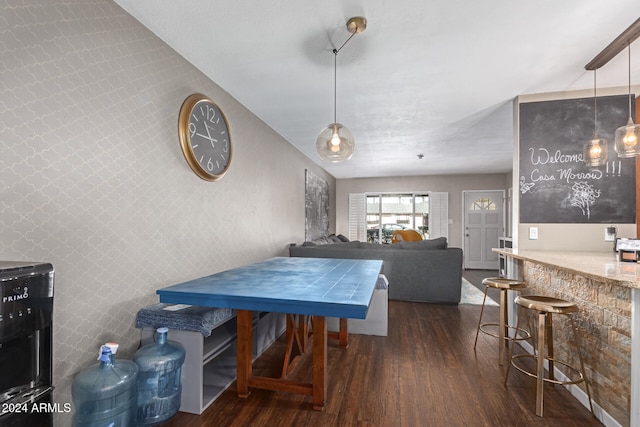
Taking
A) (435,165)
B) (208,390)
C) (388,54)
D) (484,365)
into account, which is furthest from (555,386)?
(435,165)

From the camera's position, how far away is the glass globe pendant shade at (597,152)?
2.52 meters

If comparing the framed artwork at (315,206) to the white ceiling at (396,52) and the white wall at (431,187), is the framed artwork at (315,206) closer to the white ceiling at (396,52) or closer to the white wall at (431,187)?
the white wall at (431,187)

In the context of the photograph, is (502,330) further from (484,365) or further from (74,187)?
(74,187)

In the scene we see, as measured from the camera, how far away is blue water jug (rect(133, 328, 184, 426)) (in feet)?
5.48

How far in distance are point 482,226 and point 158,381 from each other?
7642 millimetres

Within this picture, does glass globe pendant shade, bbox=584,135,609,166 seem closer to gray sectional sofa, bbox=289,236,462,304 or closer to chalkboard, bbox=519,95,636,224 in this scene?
chalkboard, bbox=519,95,636,224

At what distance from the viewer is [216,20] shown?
1.96 m

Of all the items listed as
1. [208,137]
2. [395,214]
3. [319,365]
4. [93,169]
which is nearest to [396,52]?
[208,137]

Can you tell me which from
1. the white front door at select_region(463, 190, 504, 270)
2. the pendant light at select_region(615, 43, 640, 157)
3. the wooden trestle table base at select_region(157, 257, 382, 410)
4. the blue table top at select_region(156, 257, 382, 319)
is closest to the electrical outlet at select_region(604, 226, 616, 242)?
the pendant light at select_region(615, 43, 640, 157)

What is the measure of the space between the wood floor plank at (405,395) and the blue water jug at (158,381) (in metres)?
0.13

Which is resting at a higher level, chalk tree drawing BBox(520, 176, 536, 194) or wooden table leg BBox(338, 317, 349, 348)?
chalk tree drawing BBox(520, 176, 536, 194)

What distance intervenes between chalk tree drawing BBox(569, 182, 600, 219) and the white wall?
487 centimetres

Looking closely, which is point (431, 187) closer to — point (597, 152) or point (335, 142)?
point (597, 152)

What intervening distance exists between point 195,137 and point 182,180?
0.39m
